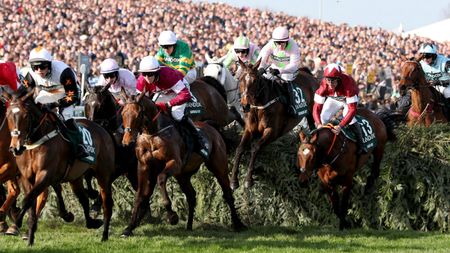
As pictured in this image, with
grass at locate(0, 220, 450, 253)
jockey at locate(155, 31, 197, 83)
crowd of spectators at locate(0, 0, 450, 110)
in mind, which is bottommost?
grass at locate(0, 220, 450, 253)

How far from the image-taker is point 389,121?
1327cm

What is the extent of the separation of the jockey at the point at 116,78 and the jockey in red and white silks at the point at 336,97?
2.51 m

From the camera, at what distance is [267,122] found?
43.4ft

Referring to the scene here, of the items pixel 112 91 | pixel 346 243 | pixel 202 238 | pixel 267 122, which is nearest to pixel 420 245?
pixel 346 243

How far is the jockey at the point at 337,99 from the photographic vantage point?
11875mm

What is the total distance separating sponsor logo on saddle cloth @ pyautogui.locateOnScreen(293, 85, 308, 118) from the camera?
1381cm

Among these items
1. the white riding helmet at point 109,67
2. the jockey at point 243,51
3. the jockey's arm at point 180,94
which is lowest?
the jockey's arm at point 180,94

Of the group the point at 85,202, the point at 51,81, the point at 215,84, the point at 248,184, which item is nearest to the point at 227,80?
the point at 215,84

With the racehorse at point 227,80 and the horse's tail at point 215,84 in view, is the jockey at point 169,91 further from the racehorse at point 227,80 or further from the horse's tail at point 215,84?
the racehorse at point 227,80

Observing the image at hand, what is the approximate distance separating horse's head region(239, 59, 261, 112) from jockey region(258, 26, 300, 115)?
3.74ft

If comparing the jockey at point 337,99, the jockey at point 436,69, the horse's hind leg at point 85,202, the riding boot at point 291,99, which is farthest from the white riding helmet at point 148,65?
the jockey at point 436,69

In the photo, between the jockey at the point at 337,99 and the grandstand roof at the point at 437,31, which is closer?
the jockey at the point at 337,99

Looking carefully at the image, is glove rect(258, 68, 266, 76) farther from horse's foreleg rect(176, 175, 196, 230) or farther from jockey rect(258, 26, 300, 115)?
horse's foreleg rect(176, 175, 196, 230)

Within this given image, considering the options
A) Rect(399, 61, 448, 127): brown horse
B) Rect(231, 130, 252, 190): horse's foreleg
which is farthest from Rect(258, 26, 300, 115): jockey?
Rect(399, 61, 448, 127): brown horse
